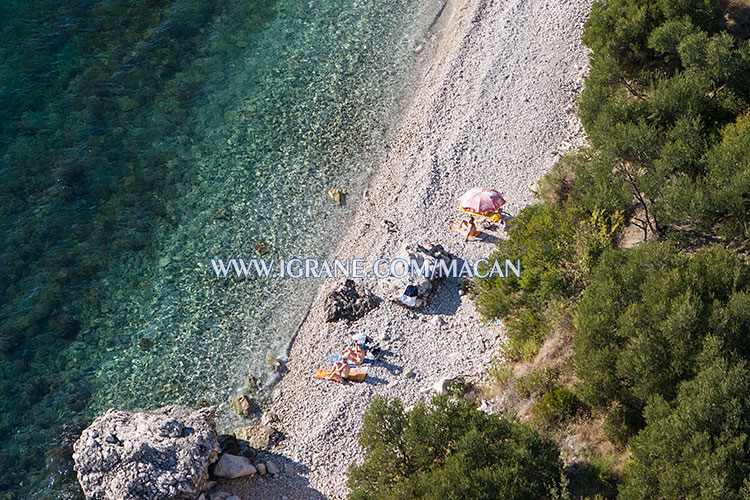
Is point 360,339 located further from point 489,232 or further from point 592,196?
point 592,196

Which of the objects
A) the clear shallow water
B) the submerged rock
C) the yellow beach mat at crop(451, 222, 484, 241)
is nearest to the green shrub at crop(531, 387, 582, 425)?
the yellow beach mat at crop(451, 222, 484, 241)

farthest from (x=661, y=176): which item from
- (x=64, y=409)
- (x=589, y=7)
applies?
(x=64, y=409)

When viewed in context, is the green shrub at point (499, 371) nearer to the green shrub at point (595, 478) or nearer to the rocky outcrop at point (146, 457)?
the green shrub at point (595, 478)

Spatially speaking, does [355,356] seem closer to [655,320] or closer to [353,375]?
[353,375]

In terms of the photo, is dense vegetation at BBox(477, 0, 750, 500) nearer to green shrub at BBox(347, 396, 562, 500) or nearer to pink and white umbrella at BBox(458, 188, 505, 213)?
pink and white umbrella at BBox(458, 188, 505, 213)

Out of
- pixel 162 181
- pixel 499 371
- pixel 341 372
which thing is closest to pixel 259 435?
pixel 341 372
